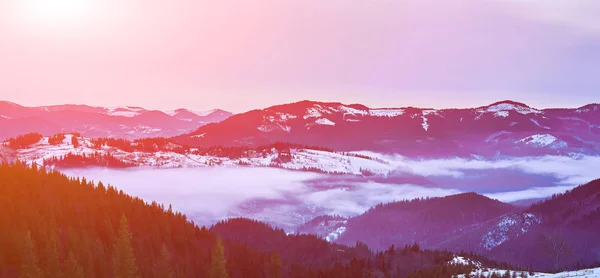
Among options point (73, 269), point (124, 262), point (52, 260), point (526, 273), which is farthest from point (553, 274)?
point (52, 260)

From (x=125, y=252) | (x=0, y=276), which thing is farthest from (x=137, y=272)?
(x=0, y=276)

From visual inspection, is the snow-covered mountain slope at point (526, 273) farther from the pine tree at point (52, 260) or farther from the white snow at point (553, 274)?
the pine tree at point (52, 260)

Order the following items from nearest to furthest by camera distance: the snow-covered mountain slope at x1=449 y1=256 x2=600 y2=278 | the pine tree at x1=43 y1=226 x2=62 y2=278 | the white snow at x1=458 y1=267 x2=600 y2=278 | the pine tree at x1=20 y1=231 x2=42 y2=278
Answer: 1. the white snow at x1=458 y1=267 x2=600 y2=278
2. the snow-covered mountain slope at x1=449 y1=256 x2=600 y2=278
3. the pine tree at x1=20 y1=231 x2=42 y2=278
4. the pine tree at x1=43 y1=226 x2=62 y2=278

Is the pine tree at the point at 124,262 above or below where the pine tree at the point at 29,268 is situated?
below

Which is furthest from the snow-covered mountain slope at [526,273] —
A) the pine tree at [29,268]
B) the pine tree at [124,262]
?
the pine tree at [29,268]

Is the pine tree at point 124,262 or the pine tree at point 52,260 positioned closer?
the pine tree at point 52,260

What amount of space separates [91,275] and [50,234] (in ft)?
84.9

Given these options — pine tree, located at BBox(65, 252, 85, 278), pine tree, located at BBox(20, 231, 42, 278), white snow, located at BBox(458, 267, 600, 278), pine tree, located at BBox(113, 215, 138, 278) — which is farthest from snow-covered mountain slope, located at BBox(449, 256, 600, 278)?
pine tree, located at BBox(20, 231, 42, 278)

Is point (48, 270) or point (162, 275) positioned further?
point (162, 275)

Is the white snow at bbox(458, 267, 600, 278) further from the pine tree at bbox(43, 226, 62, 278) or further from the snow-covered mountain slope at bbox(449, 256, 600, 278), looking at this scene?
the pine tree at bbox(43, 226, 62, 278)

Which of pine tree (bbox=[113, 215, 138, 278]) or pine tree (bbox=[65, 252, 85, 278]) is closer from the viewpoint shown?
pine tree (bbox=[65, 252, 85, 278])

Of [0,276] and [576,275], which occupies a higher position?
[576,275]

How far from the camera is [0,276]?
164125mm

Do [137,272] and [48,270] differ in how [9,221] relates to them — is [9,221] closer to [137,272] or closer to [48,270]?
[48,270]
